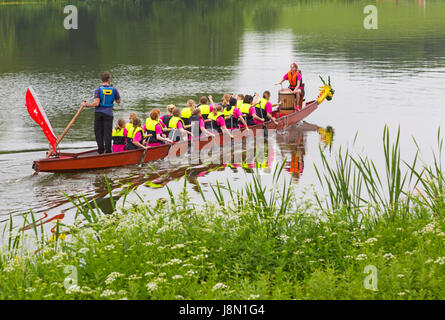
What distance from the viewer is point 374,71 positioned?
1319 inches

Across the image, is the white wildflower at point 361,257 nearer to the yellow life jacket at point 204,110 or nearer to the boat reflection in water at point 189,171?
the boat reflection in water at point 189,171

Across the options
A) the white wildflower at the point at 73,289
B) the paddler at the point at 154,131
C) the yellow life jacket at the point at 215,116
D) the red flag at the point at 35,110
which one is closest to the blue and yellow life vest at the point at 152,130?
the paddler at the point at 154,131

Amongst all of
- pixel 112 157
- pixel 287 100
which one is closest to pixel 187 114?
pixel 112 157

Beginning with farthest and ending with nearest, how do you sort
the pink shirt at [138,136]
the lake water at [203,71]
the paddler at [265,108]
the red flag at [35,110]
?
the paddler at [265,108] < the pink shirt at [138,136] < the lake water at [203,71] < the red flag at [35,110]

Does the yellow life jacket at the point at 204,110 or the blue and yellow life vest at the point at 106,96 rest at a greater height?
the blue and yellow life vest at the point at 106,96

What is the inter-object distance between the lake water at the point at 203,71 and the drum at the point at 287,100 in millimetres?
702

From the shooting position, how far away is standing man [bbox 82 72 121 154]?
14.7 metres

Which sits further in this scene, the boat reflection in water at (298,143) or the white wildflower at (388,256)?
the boat reflection in water at (298,143)

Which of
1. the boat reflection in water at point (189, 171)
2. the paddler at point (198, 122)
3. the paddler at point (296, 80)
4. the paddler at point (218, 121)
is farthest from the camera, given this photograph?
the paddler at point (296, 80)

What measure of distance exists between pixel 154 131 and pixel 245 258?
341 inches

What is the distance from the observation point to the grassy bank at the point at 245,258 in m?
6.21

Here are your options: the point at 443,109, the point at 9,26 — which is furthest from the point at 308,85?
the point at 9,26

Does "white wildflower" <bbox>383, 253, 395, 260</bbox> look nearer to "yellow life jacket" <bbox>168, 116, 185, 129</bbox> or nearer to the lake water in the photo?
the lake water
